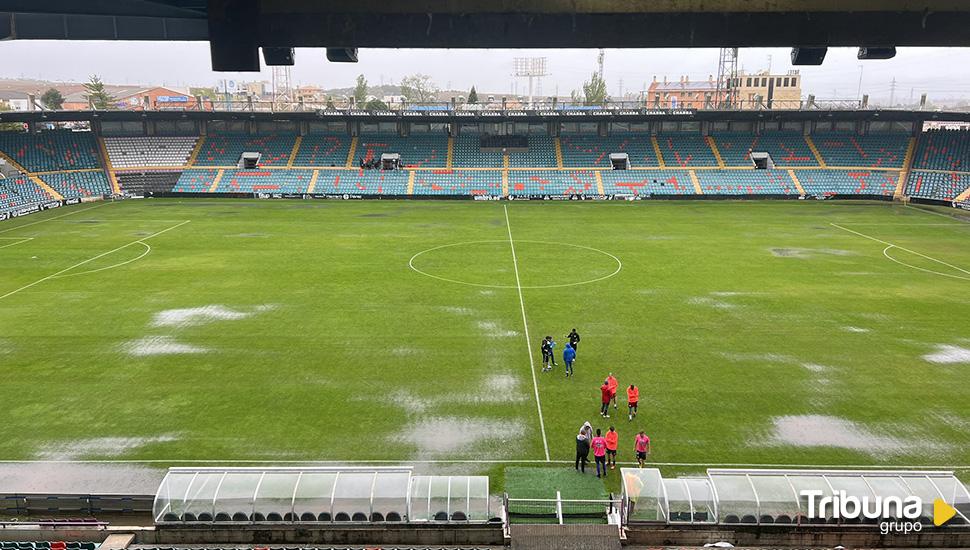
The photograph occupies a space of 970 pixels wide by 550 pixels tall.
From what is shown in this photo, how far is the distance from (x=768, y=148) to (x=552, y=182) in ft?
83.1

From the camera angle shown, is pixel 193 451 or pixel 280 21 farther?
pixel 193 451

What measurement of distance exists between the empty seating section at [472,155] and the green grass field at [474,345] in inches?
1093

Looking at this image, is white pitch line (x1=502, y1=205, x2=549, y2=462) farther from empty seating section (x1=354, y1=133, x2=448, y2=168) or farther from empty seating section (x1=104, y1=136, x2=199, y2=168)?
empty seating section (x1=104, y1=136, x2=199, y2=168)

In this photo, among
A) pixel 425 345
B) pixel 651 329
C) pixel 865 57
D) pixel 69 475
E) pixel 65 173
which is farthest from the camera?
pixel 65 173

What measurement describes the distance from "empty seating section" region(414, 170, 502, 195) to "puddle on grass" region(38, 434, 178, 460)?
51431 millimetres

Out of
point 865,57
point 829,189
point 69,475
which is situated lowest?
point 69,475

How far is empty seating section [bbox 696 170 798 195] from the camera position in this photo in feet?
218

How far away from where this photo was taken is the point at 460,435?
1841cm

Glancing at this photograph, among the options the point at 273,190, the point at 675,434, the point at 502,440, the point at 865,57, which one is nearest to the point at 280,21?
the point at 865,57

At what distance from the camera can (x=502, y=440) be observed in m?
18.1

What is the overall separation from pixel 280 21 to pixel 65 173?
230 ft

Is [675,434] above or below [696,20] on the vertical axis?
below

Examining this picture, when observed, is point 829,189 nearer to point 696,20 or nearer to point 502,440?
point 502,440

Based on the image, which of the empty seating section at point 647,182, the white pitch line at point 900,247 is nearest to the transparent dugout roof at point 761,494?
the white pitch line at point 900,247
